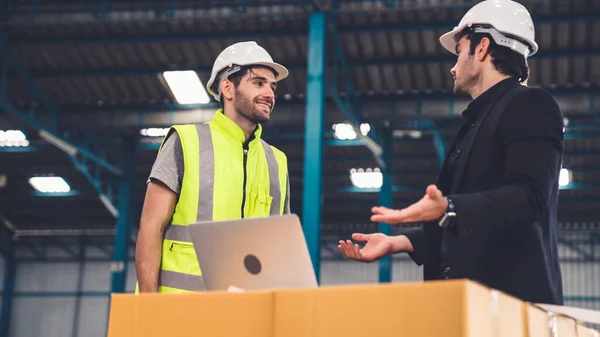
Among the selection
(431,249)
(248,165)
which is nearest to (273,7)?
(248,165)

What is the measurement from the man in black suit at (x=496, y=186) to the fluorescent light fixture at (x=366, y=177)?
18.9m

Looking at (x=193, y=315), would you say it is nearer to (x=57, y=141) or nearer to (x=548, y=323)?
(x=548, y=323)

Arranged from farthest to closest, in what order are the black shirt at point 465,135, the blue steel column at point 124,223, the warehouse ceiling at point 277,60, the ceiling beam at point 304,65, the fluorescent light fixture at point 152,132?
1. the fluorescent light fixture at point 152,132
2. the blue steel column at point 124,223
3. the ceiling beam at point 304,65
4. the warehouse ceiling at point 277,60
5. the black shirt at point 465,135

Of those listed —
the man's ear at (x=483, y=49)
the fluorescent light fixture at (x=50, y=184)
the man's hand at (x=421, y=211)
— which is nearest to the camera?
the man's hand at (x=421, y=211)

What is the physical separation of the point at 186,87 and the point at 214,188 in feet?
43.8

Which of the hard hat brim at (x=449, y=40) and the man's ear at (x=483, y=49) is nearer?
the man's ear at (x=483, y=49)

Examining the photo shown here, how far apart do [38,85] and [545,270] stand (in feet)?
53.9

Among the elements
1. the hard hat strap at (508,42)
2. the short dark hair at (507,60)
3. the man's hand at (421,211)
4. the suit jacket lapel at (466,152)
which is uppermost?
the hard hat strap at (508,42)

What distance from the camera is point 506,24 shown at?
3137 mm

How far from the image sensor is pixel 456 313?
1954 mm

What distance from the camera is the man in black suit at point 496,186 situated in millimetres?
2641

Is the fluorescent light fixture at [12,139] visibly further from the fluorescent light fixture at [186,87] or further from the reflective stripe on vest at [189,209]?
the reflective stripe on vest at [189,209]

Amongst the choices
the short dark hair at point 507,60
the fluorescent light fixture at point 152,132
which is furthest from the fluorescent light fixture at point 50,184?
the short dark hair at point 507,60

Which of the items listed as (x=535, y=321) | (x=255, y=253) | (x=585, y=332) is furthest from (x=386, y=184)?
(x=535, y=321)
